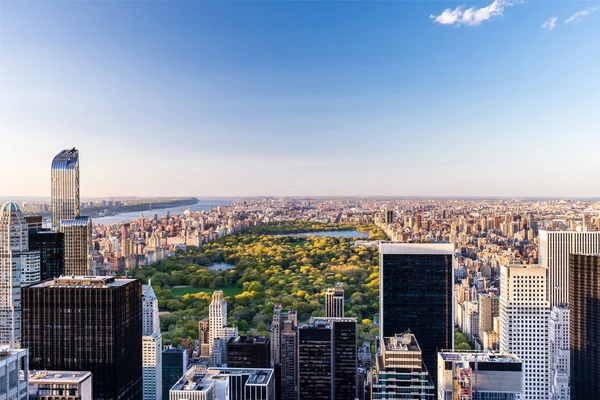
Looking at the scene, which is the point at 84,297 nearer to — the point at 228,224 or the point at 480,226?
the point at 480,226

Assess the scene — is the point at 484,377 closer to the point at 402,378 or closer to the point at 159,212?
the point at 402,378

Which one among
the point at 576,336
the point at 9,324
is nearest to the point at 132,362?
the point at 9,324

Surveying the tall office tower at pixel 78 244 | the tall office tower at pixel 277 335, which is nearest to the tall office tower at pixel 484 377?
the tall office tower at pixel 277 335

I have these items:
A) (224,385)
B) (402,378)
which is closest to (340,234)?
(224,385)

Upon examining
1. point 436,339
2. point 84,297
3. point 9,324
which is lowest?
point 436,339

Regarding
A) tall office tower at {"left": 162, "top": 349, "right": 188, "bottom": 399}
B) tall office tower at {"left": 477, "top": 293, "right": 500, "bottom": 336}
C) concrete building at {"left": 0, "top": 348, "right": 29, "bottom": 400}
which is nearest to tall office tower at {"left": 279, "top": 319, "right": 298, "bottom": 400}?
tall office tower at {"left": 162, "top": 349, "right": 188, "bottom": 399}
